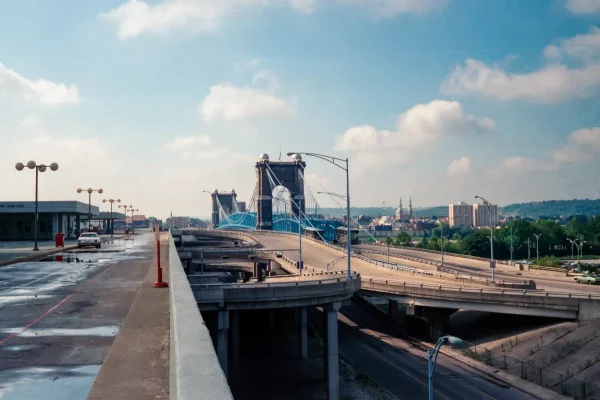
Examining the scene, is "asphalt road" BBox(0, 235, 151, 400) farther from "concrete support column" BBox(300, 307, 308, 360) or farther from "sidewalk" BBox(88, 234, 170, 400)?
"concrete support column" BBox(300, 307, 308, 360)

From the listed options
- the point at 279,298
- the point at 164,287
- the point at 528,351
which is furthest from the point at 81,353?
the point at 528,351

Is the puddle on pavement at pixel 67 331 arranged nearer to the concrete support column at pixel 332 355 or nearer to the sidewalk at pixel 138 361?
the sidewalk at pixel 138 361

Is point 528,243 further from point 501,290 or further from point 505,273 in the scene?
point 501,290

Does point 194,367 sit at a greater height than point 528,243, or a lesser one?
greater

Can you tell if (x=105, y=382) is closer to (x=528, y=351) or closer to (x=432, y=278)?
(x=528, y=351)

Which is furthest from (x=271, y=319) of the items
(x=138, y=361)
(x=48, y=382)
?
(x=48, y=382)

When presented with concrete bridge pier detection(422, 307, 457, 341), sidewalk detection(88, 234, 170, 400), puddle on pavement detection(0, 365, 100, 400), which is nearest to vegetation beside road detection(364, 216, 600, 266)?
concrete bridge pier detection(422, 307, 457, 341)
